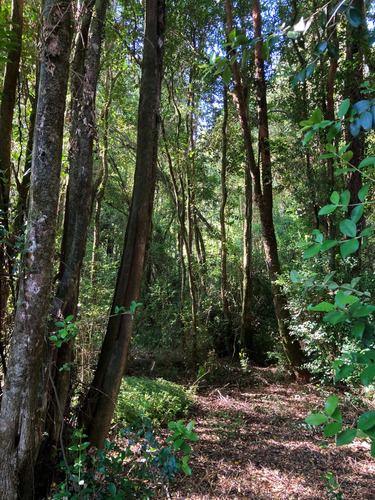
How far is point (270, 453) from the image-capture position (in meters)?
4.27

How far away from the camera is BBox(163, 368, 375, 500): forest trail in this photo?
3.36 m

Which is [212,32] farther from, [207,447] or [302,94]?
[207,447]

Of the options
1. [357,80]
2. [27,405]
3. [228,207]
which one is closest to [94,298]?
[27,405]

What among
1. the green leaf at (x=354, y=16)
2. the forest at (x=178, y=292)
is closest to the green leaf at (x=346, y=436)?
the forest at (x=178, y=292)

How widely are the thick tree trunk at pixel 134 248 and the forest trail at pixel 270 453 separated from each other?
4.10 ft

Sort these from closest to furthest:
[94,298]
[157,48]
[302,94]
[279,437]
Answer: [157,48] < [279,437] < [94,298] < [302,94]

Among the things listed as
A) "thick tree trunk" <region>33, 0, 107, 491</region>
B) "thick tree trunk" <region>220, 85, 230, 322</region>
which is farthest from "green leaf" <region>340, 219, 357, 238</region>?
"thick tree trunk" <region>220, 85, 230, 322</region>

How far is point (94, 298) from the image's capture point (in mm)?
6523

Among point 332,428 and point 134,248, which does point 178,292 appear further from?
point 332,428

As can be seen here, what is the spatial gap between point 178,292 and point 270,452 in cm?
825

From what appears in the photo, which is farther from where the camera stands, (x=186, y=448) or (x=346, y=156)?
(x=186, y=448)

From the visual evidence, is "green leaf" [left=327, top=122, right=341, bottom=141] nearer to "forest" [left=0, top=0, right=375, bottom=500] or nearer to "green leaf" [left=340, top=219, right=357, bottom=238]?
"forest" [left=0, top=0, right=375, bottom=500]

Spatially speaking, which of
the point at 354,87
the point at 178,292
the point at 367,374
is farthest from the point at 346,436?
the point at 178,292

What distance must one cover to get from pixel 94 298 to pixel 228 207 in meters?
5.81
